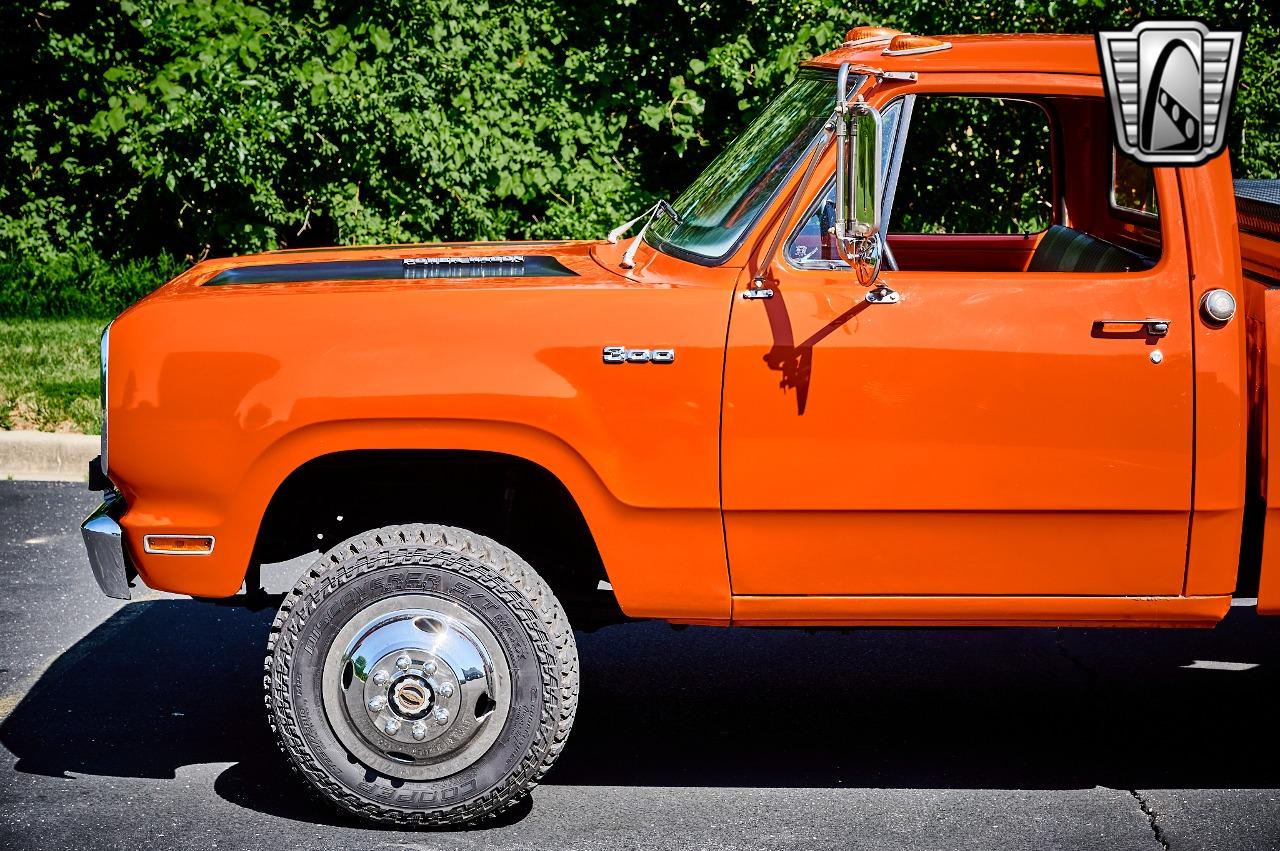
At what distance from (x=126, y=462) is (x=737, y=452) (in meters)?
1.66

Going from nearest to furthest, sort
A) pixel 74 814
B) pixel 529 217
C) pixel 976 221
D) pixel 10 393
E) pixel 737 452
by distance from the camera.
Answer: pixel 737 452 < pixel 74 814 < pixel 10 393 < pixel 976 221 < pixel 529 217

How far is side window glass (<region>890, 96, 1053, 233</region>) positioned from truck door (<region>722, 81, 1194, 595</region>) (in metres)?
5.68

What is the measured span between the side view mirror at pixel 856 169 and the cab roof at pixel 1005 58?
1.82 feet

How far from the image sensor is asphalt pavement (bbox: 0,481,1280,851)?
434cm

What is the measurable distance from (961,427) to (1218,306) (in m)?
0.74

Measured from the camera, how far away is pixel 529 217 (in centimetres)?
1082

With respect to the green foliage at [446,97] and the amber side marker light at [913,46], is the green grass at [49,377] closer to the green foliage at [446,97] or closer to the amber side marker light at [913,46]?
the green foliage at [446,97]

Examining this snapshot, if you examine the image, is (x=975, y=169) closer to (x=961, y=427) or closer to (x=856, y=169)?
(x=961, y=427)

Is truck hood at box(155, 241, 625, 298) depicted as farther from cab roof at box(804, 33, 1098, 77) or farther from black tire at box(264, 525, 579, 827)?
cab roof at box(804, 33, 1098, 77)

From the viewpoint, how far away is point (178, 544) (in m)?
4.23

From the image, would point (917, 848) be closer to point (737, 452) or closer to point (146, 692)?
point (737, 452)

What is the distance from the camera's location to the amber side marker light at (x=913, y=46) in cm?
429

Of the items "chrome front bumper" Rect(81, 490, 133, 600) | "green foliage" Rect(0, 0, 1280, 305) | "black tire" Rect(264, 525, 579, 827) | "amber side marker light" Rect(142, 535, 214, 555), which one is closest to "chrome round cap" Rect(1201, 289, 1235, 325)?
"black tire" Rect(264, 525, 579, 827)

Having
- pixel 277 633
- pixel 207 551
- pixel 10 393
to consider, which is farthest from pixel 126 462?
pixel 10 393
